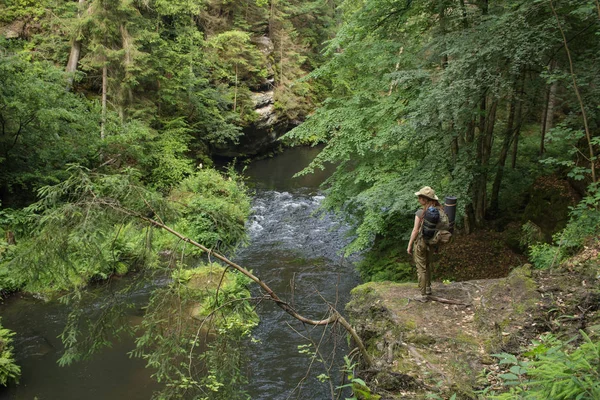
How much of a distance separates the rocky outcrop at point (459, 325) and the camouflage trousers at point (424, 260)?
0.31 meters

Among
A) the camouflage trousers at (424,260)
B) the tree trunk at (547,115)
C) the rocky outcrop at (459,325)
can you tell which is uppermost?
the tree trunk at (547,115)

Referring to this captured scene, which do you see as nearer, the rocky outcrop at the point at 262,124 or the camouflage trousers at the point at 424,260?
the camouflage trousers at the point at 424,260

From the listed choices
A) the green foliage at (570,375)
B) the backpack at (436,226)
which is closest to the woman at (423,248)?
the backpack at (436,226)

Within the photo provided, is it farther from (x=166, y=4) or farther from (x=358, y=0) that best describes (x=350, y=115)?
(x=166, y=4)

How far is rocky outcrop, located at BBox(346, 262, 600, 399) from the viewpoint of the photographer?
4.59 m

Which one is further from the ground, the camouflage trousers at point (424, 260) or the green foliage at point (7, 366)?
the camouflage trousers at point (424, 260)

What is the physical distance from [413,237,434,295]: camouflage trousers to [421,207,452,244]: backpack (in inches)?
7.2

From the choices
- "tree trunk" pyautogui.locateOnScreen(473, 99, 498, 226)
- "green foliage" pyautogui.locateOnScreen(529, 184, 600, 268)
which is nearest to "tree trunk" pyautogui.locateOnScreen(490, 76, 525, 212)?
"tree trunk" pyautogui.locateOnScreen(473, 99, 498, 226)

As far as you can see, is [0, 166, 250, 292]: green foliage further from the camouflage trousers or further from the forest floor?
the camouflage trousers

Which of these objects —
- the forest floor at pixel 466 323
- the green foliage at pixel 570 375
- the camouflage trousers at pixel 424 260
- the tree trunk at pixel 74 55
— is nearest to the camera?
the green foliage at pixel 570 375

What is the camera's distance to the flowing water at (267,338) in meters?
7.02

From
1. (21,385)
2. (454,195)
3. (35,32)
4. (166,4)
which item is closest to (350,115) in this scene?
(454,195)

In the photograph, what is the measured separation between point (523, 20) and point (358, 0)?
18.3 ft

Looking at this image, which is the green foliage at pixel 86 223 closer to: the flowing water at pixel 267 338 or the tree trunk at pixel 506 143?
the flowing water at pixel 267 338
